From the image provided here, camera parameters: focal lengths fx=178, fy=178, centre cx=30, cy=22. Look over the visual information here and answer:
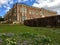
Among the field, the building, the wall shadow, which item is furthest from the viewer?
the building

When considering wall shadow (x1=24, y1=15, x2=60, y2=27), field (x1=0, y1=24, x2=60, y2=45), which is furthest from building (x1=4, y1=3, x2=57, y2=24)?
field (x1=0, y1=24, x2=60, y2=45)

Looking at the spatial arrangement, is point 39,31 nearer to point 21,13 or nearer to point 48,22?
point 48,22

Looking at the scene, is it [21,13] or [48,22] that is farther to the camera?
[21,13]

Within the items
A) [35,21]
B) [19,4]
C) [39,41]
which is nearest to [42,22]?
[35,21]

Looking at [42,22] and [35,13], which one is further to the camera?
[35,13]

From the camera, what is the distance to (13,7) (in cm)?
6919

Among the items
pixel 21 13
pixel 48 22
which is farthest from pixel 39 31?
pixel 21 13

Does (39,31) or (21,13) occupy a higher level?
(21,13)

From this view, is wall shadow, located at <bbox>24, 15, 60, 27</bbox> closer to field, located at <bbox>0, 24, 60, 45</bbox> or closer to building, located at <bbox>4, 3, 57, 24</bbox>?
field, located at <bbox>0, 24, 60, 45</bbox>

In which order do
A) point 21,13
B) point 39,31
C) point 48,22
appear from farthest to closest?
point 21,13
point 48,22
point 39,31

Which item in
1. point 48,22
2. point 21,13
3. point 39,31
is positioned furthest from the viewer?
point 21,13

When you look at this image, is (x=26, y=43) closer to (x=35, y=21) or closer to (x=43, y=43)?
(x=43, y=43)

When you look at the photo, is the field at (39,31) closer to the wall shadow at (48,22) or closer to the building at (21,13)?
the wall shadow at (48,22)

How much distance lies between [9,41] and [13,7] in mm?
56660
